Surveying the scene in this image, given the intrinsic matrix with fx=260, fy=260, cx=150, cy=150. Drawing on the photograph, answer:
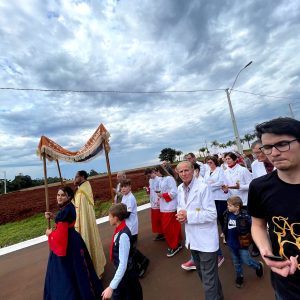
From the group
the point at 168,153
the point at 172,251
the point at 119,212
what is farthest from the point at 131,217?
the point at 168,153

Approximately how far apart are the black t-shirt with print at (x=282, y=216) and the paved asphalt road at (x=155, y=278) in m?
2.11

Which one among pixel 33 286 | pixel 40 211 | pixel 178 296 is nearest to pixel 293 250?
pixel 178 296

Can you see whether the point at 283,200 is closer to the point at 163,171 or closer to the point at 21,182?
the point at 163,171

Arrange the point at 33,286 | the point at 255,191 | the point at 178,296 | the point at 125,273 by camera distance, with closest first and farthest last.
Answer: the point at 255,191
the point at 125,273
the point at 178,296
the point at 33,286

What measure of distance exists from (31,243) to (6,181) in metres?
54.7

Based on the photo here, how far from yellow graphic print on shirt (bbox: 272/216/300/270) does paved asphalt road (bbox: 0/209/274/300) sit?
2274 mm

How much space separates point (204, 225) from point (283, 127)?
179 cm

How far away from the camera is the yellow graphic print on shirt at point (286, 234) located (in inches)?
56.5

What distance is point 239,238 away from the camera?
3623 mm

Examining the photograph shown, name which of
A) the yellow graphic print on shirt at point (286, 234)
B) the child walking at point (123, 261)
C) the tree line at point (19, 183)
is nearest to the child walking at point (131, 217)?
the child walking at point (123, 261)

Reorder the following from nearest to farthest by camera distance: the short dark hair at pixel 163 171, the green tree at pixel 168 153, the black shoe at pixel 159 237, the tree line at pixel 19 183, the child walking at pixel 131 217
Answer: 1. the child walking at pixel 131 217
2. the short dark hair at pixel 163 171
3. the black shoe at pixel 159 237
4. the tree line at pixel 19 183
5. the green tree at pixel 168 153

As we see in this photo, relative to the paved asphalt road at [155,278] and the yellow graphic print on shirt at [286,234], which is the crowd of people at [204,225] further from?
the paved asphalt road at [155,278]

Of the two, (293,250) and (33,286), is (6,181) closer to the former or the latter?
(33,286)

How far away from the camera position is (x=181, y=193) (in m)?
3.21
